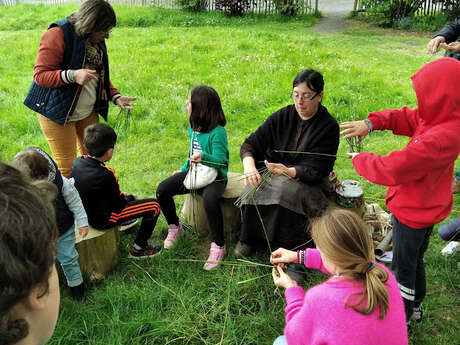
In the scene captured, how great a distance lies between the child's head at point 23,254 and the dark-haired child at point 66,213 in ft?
5.24

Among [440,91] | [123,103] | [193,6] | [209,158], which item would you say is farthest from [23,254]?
[193,6]

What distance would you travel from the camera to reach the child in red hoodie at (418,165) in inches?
82.8

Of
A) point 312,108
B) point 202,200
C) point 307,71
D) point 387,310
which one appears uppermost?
point 307,71

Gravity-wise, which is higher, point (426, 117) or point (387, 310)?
point (426, 117)

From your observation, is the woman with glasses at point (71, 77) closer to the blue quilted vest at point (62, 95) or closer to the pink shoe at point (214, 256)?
the blue quilted vest at point (62, 95)

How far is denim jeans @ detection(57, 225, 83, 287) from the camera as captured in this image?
2.77 m

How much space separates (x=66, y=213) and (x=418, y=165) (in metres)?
2.15

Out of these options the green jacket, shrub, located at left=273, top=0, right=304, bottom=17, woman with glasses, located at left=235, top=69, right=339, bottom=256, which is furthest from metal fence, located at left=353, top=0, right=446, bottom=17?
the green jacket

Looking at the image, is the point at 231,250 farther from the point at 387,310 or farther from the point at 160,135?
the point at 160,135

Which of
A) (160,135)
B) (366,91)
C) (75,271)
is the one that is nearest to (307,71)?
(75,271)

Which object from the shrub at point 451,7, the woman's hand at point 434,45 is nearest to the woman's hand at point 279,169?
the woman's hand at point 434,45

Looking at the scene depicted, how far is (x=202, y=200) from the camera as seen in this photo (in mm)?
3543

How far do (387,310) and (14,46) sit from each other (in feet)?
30.0

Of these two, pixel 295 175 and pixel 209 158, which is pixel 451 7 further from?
pixel 209 158
